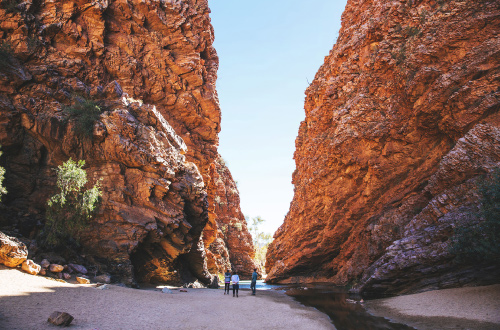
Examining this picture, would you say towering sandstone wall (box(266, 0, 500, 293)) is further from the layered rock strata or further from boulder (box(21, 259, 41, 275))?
boulder (box(21, 259, 41, 275))

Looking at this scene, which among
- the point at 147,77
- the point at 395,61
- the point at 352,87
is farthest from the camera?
the point at 147,77

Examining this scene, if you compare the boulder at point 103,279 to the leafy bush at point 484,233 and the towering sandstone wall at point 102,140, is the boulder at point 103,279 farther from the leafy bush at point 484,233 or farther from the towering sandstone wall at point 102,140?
the leafy bush at point 484,233

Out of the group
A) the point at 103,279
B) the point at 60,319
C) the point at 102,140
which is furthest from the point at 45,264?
the point at 102,140

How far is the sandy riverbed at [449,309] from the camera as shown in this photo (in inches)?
381

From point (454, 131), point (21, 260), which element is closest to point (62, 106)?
point (21, 260)

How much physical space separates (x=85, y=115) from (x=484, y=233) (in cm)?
2727

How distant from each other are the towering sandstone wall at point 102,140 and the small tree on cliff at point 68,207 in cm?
175

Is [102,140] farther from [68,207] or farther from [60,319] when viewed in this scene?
[60,319]

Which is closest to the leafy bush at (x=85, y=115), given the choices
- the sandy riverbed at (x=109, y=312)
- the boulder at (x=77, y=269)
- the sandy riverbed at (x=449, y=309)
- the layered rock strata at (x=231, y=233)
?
the boulder at (x=77, y=269)

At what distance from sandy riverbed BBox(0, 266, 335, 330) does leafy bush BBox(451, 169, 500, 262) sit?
736 centimetres

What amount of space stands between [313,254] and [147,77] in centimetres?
3192

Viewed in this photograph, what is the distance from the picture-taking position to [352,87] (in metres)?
31.3

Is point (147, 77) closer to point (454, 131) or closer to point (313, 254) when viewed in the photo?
point (313, 254)

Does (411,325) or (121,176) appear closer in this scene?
(411,325)
